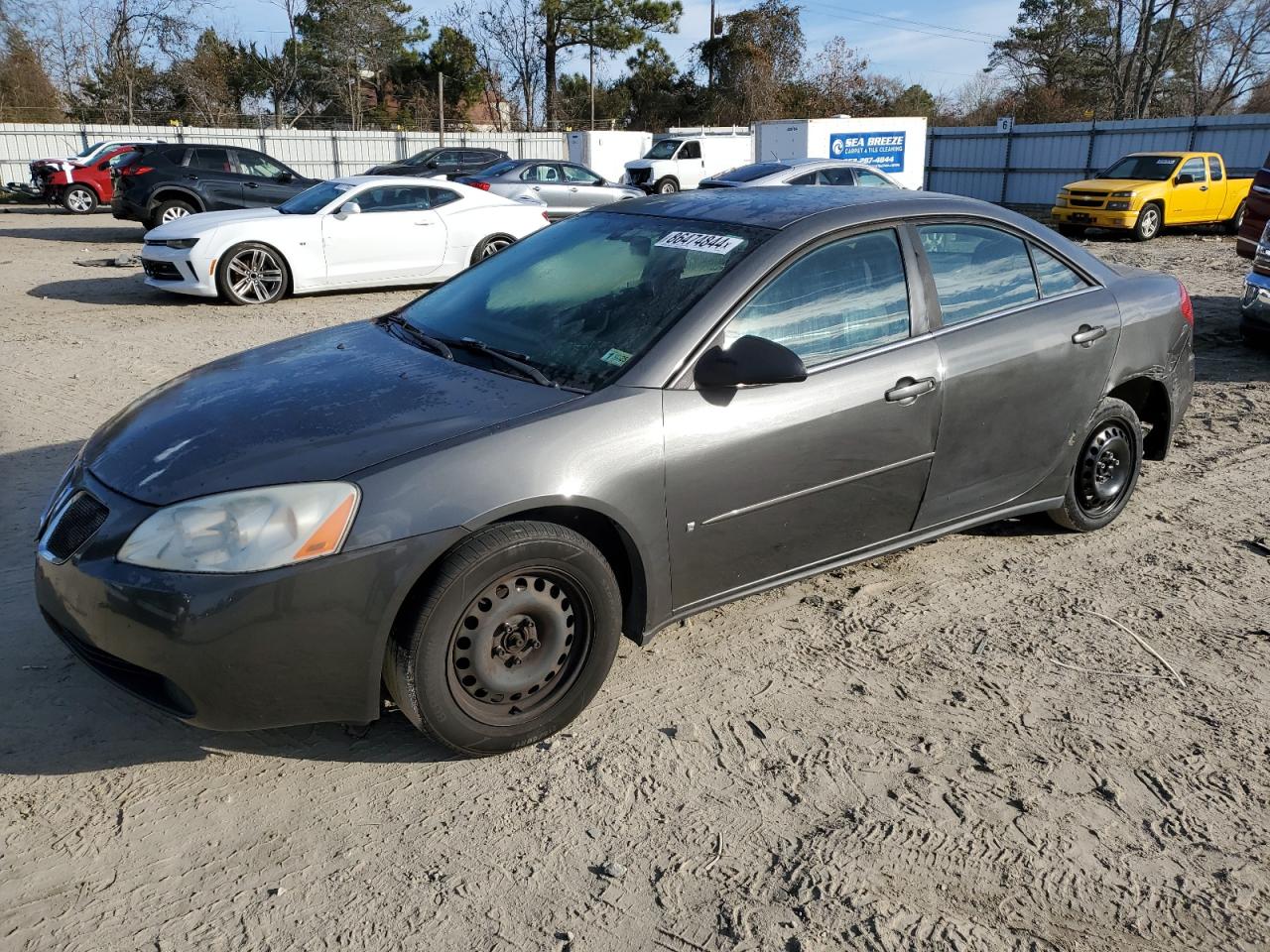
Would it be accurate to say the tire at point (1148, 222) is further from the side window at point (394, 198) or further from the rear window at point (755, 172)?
the side window at point (394, 198)

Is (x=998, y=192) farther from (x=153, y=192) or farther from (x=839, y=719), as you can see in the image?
(x=839, y=719)

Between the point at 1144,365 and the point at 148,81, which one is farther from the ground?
the point at 148,81

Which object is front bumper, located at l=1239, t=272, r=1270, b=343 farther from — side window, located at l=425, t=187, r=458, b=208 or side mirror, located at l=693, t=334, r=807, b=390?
side window, located at l=425, t=187, r=458, b=208

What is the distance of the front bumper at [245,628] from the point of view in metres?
2.62

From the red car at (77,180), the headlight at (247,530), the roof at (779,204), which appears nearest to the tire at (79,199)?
the red car at (77,180)

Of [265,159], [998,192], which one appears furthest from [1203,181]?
[265,159]

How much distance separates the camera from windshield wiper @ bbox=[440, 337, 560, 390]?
3.32m

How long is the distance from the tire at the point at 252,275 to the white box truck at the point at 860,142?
1790 centimetres

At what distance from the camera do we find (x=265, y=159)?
18.5 meters

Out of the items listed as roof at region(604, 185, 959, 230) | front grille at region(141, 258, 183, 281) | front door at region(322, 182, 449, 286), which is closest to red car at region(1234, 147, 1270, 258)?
roof at region(604, 185, 959, 230)

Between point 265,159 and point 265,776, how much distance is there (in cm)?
1784

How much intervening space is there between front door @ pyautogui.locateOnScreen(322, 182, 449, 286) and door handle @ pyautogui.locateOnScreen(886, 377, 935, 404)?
9.15 metres

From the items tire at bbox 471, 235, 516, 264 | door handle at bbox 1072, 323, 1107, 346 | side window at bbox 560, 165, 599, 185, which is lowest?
tire at bbox 471, 235, 516, 264

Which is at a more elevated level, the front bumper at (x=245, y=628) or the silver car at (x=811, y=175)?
the silver car at (x=811, y=175)
